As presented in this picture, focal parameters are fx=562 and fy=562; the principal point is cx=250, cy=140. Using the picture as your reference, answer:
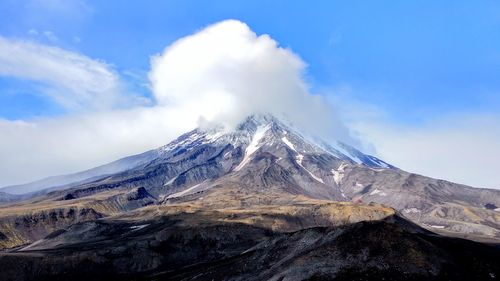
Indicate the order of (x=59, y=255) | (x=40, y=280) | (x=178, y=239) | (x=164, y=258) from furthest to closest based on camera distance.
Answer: (x=178, y=239) → (x=164, y=258) → (x=59, y=255) → (x=40, y=280)

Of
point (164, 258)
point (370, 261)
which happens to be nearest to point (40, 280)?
point (164, 258)

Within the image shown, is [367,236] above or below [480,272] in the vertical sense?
above

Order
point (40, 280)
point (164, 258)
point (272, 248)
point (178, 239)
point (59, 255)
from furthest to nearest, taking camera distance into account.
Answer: point (178, 239)
point (164, 258)
point (59, 255)
point (40, 280)
point (272, 248)

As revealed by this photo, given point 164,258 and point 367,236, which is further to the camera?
point 164,258

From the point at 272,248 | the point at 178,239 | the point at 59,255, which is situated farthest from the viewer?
the point at 178,239

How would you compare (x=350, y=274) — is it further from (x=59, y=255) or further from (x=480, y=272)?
(x=59, y=255)

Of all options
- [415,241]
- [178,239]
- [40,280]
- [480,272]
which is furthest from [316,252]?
[178,239]

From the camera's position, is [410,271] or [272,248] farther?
[272,248]

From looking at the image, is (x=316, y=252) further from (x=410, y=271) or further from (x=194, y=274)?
(x=194, y=274)
